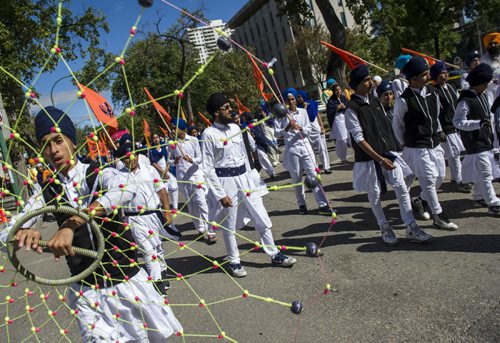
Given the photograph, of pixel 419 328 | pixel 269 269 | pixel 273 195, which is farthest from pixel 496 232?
pixel 273 195

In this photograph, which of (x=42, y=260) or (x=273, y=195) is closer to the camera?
(x=42, y=260)

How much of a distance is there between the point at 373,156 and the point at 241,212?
1.74m

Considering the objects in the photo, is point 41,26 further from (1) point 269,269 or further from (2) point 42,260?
(1) point 269,269

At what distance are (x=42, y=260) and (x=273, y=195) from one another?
5.05 meters

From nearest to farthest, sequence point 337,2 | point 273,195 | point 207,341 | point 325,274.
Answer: point 207,341 < point 325,274 < point 273,195 < point 337,2

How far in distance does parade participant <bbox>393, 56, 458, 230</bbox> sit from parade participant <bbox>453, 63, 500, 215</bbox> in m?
0.55

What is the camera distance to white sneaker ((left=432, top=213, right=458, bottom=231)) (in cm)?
498

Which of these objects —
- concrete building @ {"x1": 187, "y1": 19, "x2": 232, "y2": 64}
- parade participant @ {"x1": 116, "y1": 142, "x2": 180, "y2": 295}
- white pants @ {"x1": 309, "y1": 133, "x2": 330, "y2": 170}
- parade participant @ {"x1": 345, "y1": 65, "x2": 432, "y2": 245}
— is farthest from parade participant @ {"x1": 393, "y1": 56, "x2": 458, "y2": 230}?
white pants @ {"x1": 309, "y1": 133, "x2": 330, "y2": 170}

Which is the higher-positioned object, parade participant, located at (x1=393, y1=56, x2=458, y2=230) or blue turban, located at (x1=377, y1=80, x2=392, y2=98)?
blue turban, located at (x1=377, y1=80, x2=392, y2=98)

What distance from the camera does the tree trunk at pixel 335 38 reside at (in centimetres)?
1405

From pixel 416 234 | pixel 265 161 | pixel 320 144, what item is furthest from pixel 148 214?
pixel 265 161

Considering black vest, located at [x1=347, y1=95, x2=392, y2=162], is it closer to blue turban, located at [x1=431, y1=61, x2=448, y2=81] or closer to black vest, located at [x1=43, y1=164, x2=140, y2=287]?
blue turban, located at [x1=431, y1=61, x2=448, y2=81]

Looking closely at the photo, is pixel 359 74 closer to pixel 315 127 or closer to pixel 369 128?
pixel 369 128

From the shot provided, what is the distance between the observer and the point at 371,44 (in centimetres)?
4088
